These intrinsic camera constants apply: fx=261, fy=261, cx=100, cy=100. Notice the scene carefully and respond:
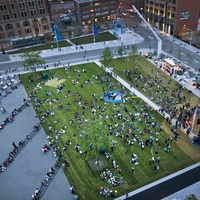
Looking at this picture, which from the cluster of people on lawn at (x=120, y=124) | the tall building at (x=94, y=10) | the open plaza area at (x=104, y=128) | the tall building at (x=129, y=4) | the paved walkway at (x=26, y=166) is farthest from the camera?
the tall building at (x=129, y=4)

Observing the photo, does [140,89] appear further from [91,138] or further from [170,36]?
[170,36]

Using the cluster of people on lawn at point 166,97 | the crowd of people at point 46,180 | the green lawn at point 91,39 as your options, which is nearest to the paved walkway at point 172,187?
the crowd of people at point 46,180

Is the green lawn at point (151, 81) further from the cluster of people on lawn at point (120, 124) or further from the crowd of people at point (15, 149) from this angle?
the crowd of people at point (15, 149)

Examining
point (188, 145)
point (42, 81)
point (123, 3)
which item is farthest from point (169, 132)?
point (123, 3)

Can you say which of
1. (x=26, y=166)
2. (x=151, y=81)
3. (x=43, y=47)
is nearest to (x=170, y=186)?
(x=26, y=166)

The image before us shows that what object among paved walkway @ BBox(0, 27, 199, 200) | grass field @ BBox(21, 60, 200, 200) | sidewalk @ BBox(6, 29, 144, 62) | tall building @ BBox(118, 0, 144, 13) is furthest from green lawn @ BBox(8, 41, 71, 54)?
tall building @ BBox(118, 0, 144, 13)

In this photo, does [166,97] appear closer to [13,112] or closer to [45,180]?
[45,180]
